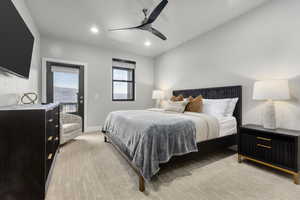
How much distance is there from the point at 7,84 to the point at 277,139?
12.6 ft

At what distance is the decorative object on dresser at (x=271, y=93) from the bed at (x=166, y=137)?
0.61 m

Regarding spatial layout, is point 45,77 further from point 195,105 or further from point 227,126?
point 227,126

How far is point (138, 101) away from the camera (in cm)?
529

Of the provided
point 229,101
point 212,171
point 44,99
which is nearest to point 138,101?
point 44,99

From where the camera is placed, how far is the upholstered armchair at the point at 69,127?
2.94m

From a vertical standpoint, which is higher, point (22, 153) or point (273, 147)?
point (22, 153)

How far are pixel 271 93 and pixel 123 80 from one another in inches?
168

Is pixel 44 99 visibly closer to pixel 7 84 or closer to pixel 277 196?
pixel 7 84

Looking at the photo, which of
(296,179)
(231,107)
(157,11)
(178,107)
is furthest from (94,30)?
(296,179)

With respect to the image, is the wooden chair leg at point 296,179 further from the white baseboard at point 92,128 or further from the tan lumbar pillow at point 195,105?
the white baseboard at point 92,128

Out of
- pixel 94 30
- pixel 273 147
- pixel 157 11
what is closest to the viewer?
pixel 273 147

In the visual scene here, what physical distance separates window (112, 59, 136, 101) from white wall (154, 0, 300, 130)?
Answer: 2.30 meters

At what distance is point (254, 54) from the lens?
2.57 m

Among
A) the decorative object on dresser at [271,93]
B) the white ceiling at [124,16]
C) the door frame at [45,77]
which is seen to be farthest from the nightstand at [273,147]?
the door frame at [45,77]
